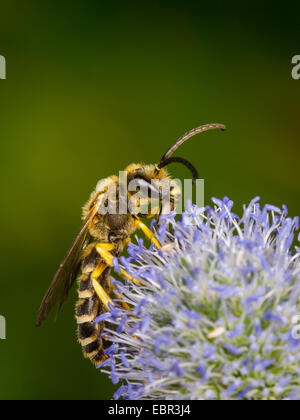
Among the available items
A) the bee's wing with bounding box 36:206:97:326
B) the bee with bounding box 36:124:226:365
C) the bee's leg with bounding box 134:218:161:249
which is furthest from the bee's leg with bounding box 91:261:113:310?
the bee's leg with bounding box 134:218:161:249

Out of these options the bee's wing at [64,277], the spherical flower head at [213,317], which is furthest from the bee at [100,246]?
the spherical flower head at [213,317]

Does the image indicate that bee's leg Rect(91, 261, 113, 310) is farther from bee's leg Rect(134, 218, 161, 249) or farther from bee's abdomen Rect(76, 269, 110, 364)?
bee's leg Rect(134, 218, 161, 249)

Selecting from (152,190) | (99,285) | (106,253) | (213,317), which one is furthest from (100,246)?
(213,317)

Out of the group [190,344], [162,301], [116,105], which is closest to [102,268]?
[162,301]

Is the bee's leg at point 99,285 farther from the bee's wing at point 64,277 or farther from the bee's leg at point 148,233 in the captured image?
the bee's leg at point 148,233

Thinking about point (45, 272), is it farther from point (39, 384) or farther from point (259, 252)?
point (259, 252)

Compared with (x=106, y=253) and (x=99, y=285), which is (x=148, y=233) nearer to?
(x=106, y=253)
